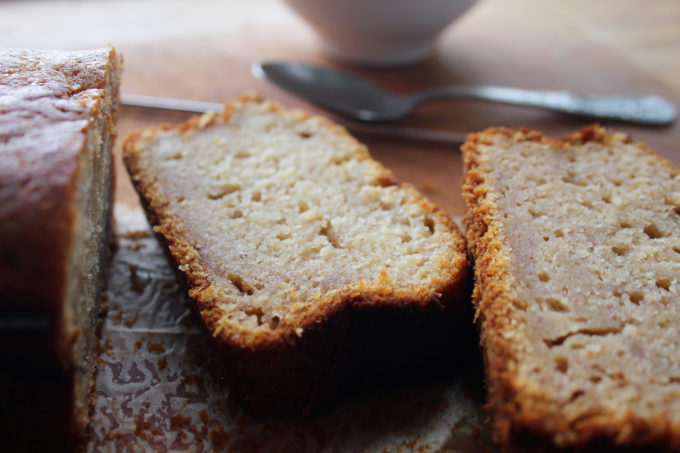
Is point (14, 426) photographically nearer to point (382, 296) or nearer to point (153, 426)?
point (153, 426)

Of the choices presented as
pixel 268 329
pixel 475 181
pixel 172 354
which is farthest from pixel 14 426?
pixel 475 181

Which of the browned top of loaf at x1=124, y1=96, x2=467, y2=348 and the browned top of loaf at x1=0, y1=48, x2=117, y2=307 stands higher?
the browned top of loaf at x1=0, y1=48, x2=117, y2=307

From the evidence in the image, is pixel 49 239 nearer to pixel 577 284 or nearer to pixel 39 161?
pixel 39 161

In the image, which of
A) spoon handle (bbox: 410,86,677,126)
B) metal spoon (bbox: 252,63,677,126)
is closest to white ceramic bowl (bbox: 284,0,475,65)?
metal spoon (bbox: 252,63,677,126)

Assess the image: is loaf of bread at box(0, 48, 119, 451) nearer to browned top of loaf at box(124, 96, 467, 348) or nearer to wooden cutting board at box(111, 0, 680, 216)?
browned top of loaf at box(124, 96, 467, 348)

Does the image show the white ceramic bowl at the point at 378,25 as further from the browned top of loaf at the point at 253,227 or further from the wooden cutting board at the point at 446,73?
the browned top of loaf at the point at 253,227

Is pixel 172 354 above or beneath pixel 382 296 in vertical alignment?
beneath
